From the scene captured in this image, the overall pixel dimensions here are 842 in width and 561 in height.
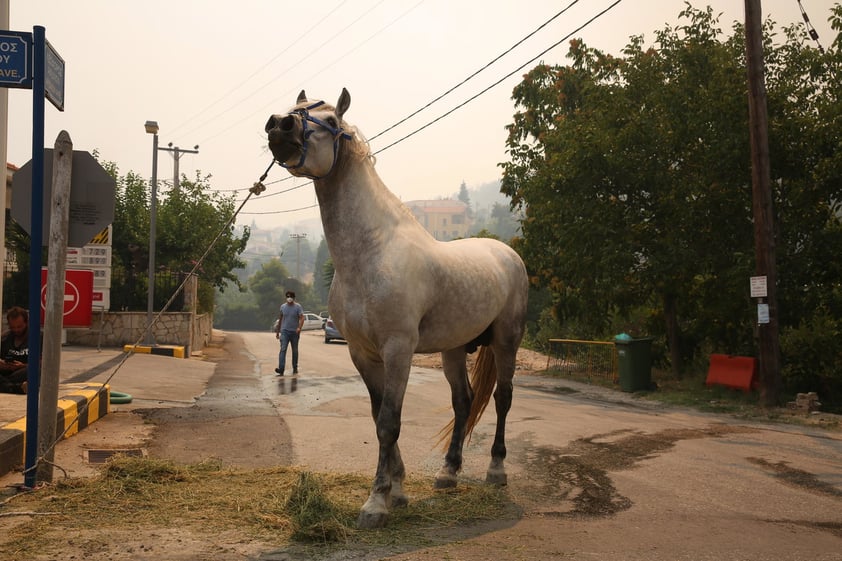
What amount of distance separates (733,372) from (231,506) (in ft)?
41.8

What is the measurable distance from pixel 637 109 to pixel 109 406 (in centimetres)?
1280

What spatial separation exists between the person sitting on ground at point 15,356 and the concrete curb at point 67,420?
24.1 inches

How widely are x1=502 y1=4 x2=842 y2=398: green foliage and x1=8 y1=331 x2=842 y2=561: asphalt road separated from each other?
4064 millimetres

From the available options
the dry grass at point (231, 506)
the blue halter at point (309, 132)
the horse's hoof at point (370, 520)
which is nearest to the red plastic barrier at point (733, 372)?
the dry grass at point (231, 506)

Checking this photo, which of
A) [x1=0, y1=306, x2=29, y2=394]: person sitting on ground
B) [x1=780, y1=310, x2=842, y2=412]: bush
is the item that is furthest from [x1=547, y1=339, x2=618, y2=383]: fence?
[x1=0, y1=306, x2=29, y2=394]: person sitting on ground

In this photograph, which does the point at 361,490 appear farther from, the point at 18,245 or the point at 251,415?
the point at 18,245

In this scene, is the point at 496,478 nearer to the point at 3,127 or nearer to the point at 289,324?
the point at 3,127

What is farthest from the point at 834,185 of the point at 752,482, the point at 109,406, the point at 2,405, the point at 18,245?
the point at 18,245

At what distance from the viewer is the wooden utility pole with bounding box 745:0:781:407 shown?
13125mm

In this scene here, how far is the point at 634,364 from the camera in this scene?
52.9 ft

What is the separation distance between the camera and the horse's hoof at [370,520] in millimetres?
4551

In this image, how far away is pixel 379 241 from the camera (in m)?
4.95

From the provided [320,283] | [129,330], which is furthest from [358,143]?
[320,283]

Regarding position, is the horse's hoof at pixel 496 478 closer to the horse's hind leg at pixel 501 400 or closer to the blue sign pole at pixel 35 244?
the horse's hind leg at pixel 501 400
